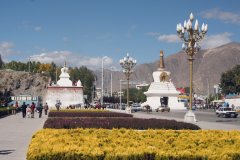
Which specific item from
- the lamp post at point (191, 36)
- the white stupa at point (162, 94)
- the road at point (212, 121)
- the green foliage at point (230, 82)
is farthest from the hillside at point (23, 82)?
the lamp post at point (191, 36)

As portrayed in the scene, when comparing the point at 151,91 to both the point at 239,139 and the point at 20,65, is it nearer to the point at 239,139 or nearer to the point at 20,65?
the point at 239,139

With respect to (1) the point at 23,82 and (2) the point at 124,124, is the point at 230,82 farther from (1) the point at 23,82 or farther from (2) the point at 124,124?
(2) the point at 124,124

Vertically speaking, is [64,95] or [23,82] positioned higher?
[23,82]

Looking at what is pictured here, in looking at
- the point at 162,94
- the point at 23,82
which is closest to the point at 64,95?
the point at 162,94

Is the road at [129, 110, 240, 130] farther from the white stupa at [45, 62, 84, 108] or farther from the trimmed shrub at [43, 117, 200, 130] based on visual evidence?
the white stupa at [45, 62, 84, 108]

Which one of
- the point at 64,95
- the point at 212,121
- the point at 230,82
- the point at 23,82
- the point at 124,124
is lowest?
the point at 212,121

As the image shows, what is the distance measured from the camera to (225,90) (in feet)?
293

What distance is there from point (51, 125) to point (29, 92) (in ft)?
318

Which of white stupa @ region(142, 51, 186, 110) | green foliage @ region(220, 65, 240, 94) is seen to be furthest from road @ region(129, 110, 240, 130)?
green foliage @ region(220, 65, 240, 94)

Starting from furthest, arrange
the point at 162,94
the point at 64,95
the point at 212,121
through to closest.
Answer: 1. the point at 162,94
2. the point at 64,95
3. the point at 212,121

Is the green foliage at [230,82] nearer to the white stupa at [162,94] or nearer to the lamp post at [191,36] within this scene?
the white stupa at [162,94]

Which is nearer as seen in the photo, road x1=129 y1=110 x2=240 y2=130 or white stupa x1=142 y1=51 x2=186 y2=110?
road x1=129 y1=110 x2=240 y2=130

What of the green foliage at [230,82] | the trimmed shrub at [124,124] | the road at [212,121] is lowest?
the road at [212,121]

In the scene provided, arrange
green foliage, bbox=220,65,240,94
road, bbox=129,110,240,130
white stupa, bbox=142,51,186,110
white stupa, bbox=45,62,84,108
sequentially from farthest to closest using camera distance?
green foliage, bbox=220,65,240,94 → white stupa, bbox=142,51,186,110 → white stupa, bbox=45,62,84,108 → road, bbox=129,110,240,130
